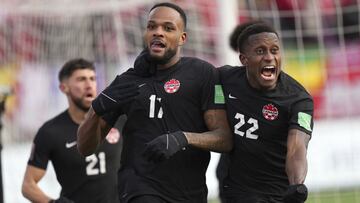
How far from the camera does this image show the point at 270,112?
5.84 metres

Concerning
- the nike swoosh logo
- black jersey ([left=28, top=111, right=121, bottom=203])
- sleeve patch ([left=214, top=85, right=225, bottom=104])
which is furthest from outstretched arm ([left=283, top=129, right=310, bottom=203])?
the nike swoosh logo

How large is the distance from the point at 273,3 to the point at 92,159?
6.20 meters

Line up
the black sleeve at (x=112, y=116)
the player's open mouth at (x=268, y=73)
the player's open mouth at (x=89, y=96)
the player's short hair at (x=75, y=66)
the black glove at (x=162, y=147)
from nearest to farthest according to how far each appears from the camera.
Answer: the black glove at (x=162, y=147)
the player's open mouth at (x=268, y=73)
the black sleeve at (x=112, y=116)
the player's open mouth at (x=89, y=96)
the player's short hair at (x=75, y=66)

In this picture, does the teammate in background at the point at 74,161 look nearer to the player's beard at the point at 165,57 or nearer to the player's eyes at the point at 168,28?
the player's beard at the point at 165,57

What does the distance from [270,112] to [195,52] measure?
6864 millimetres

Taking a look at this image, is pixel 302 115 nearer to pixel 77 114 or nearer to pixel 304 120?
pixel 304 120

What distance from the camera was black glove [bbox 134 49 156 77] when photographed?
5816 millimetres

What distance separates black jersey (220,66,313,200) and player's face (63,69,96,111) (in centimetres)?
222

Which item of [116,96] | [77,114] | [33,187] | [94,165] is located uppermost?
[116,96]

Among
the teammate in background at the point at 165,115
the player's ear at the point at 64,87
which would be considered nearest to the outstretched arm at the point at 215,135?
the teammate in background at the point at 165,115

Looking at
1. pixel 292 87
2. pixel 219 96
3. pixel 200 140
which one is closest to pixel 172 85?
pixel 219 96

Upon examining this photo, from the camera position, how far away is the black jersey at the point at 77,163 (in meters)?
7.50

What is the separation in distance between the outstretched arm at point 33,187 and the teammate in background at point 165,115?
178 centimetres

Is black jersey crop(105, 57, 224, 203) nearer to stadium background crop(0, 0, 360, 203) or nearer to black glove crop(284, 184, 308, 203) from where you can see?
black glove crop(284, 184, 308, 203)
